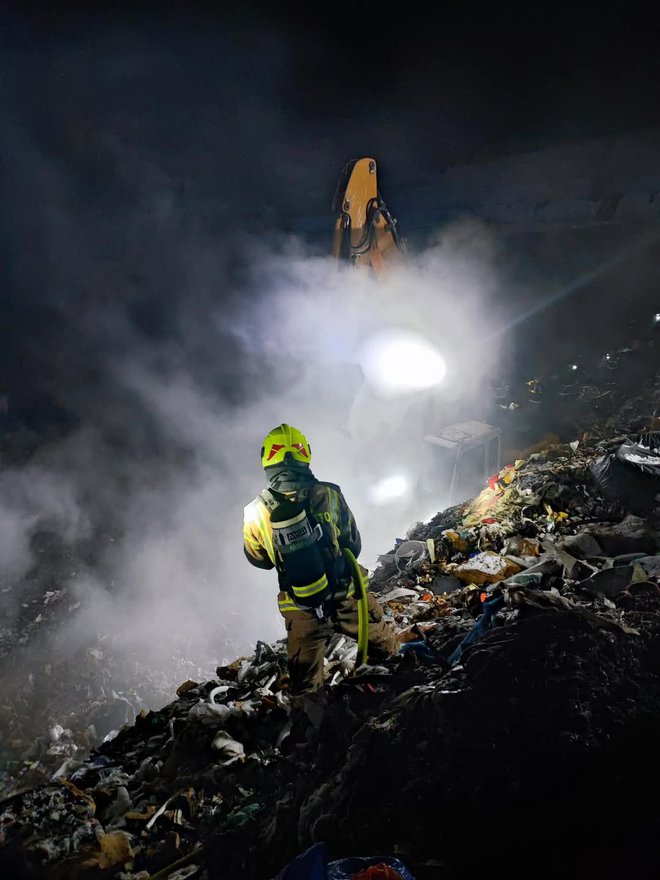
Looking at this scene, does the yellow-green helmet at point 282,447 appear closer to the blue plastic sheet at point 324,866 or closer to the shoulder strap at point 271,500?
the shoulder strap at point 271,500

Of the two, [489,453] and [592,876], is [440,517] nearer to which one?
[489,453]

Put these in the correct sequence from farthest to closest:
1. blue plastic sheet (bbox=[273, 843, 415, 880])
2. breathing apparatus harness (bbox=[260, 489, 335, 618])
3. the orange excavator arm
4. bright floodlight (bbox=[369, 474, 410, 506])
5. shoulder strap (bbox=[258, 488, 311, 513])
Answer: bright floodlight (bbox=[369, 474, 410, 506]) < the orange excavator arm < shoulder strap (bbox=[258, 488, 311, 513]) < breathing apparatus harness (bbox=[260, 489, 335, 618]) < blue plastic sheet (bbox=[273, 843, 415, 880])

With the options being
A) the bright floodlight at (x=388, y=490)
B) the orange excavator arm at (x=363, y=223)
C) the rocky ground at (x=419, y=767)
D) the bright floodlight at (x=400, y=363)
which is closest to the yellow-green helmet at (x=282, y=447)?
the rocky ground at (x=419, y=767)

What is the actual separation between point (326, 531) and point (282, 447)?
70 cm

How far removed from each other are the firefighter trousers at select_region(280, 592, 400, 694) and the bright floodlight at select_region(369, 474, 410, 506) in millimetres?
10647

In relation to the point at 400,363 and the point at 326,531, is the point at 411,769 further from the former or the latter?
the point at 400,363

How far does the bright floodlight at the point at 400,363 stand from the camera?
14.0 m

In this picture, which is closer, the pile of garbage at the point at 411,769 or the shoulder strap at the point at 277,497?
the pile of garbage at the point at 411,769

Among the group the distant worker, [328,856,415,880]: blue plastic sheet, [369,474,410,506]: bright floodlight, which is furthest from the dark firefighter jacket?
[369,474,410,506]: bright floodlight

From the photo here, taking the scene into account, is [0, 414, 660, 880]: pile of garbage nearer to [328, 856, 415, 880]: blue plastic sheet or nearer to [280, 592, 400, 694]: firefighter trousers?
[328, 856, 415, 880]: blue plastic sheet

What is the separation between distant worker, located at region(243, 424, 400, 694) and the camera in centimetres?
288

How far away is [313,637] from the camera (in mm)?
3076

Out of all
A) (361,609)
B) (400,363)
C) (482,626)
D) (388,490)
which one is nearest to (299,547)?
(361,609)

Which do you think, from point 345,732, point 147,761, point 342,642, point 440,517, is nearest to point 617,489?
point 440,517
